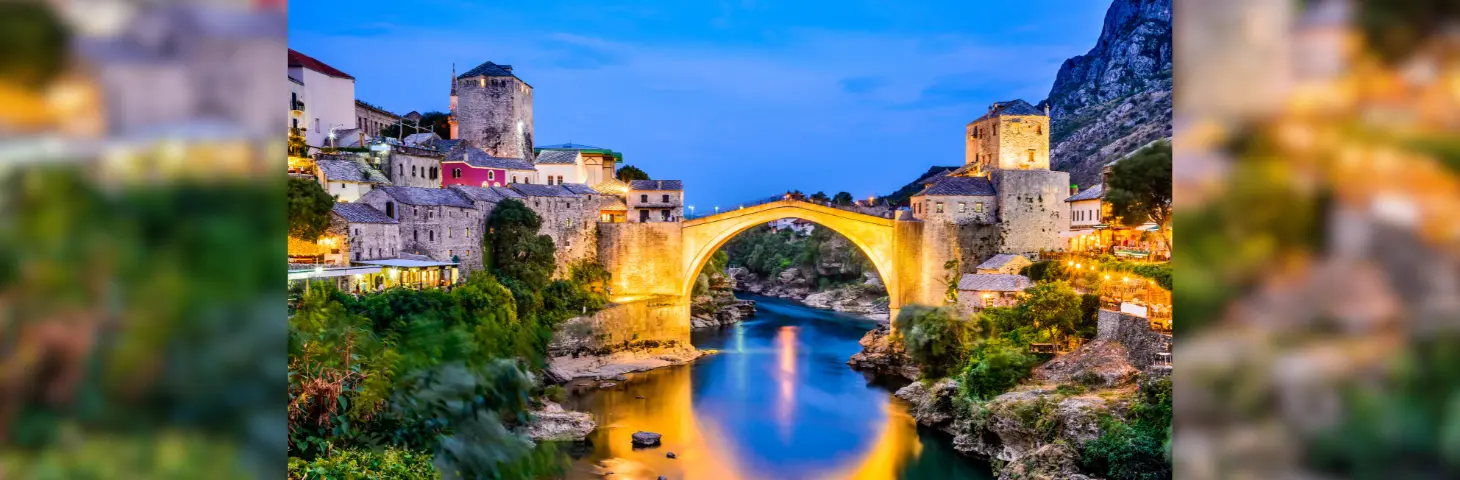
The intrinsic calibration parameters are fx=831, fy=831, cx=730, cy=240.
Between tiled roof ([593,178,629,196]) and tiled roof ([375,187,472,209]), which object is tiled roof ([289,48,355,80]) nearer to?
tiled roof ([375,187,472,209])

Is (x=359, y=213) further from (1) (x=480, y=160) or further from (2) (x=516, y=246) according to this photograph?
(1) (x=480, y=160)

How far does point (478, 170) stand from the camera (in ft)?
70.6

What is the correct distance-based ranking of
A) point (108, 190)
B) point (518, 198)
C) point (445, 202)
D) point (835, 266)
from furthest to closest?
point (835, 266) → point (518, 198) → point (445, 202) → point (108, 190)

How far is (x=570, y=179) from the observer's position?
25.6 meters

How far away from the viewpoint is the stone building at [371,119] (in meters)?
23.7

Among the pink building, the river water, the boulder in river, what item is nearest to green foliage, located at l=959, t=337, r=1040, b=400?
the river water

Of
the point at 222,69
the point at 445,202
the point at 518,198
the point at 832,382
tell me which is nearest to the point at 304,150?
the point at 445,202

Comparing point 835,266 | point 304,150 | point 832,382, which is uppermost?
point 304,150

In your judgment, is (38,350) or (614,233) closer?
(38,350)

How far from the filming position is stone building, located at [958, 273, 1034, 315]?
15.8 meters

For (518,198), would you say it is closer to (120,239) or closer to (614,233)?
(614,233)

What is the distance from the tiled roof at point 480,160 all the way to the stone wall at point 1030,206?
12693mm

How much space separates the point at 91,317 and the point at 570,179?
2517cm

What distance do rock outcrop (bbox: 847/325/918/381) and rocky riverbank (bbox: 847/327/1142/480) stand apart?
12.1 feet
